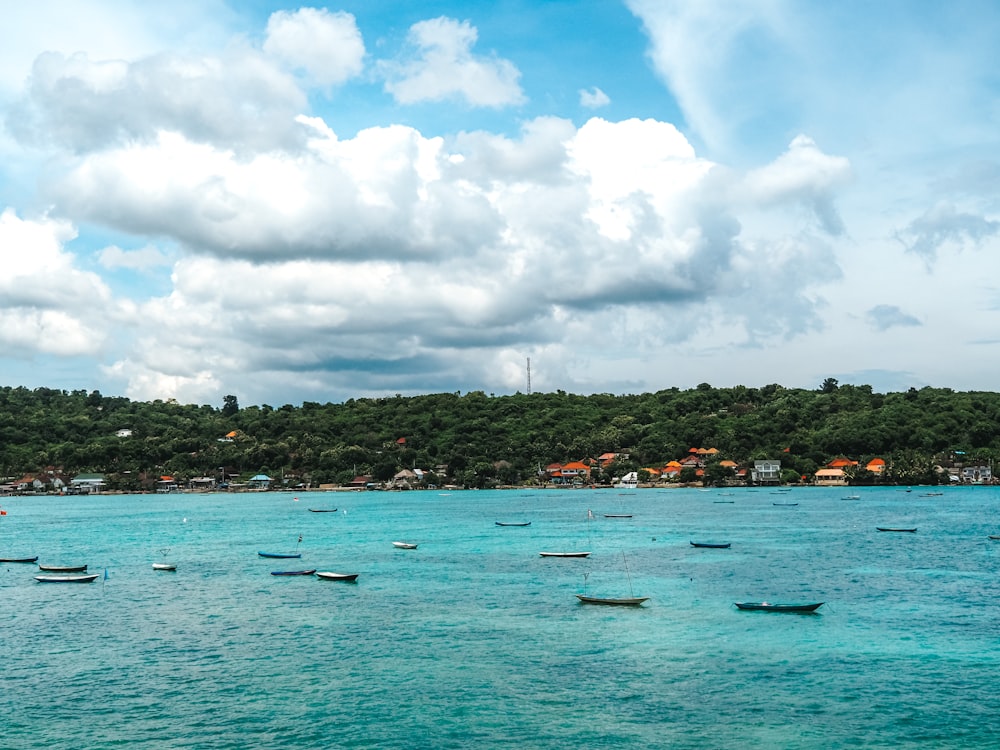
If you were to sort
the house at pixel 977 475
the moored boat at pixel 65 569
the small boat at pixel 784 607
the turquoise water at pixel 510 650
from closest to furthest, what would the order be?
1. the turquoise water at pixel 510 650
2. the small boat at pixel 784 607
3. the moored boat at pixel 65 569
4. the house at pixel 977 475

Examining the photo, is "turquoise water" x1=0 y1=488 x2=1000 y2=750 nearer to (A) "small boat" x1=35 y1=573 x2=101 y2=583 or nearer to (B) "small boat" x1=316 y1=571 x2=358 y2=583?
(B) "small boat" x1=316 y1=571 x2=358 y2=583

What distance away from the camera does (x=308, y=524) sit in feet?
399

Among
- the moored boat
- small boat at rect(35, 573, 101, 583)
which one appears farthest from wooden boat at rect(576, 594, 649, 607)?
the moored boat

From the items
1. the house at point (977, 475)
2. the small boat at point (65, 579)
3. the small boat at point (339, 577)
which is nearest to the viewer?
the small boat at point (339, 577)

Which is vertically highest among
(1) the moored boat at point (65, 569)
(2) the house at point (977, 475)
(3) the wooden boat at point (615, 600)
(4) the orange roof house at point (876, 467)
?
(4) the orange roof house at point (876, 467)

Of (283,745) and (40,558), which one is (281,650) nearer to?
(283,745)

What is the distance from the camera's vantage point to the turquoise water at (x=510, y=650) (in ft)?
92.3

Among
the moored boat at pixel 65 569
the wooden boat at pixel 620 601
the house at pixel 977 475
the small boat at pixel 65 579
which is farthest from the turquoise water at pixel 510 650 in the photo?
the house at pixel 977 475

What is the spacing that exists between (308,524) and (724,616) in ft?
284

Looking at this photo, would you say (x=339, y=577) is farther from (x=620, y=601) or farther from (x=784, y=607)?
(x=784, y=607)

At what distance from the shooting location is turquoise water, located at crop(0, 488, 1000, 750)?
2812cm

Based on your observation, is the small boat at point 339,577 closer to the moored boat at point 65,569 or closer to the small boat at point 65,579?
the small boat at point 65,579

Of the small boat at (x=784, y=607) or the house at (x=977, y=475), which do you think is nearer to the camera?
the small boat at (x=784, y=607)

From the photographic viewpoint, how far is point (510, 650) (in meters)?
37.9
